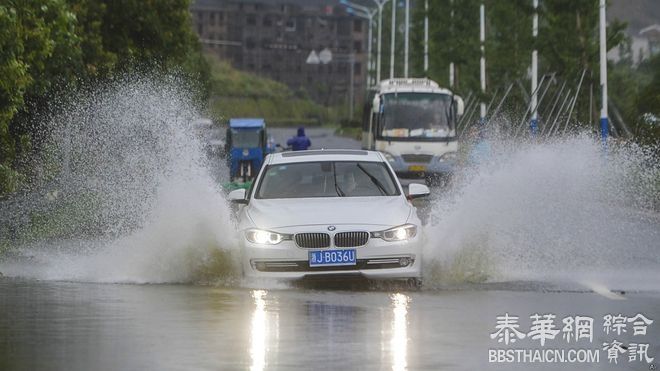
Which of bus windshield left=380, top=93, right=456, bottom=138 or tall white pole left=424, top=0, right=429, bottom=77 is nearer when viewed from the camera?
bus windshield left=380, top=93, right=456, bottom=138

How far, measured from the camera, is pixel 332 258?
572 inches

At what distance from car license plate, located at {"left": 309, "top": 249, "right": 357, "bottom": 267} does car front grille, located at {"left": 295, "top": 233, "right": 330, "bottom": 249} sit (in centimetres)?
7

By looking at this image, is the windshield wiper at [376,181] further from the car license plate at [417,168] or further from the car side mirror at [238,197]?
the car license plate at [417,168]

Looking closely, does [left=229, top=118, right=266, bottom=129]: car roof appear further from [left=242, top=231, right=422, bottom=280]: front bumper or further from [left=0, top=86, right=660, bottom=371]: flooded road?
[left=242, top=231, right=422, bottom=280]: front bumper

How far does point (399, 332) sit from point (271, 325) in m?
1.00

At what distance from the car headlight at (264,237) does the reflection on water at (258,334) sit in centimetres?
68

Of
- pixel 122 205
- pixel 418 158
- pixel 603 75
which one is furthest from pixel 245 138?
pixel 122 205

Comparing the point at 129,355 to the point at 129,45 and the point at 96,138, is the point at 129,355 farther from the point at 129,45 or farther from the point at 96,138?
the point at 129,45

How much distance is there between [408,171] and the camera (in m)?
48.2

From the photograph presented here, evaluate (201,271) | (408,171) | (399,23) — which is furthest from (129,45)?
(399,23)

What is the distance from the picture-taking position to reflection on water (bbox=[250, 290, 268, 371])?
387 inches

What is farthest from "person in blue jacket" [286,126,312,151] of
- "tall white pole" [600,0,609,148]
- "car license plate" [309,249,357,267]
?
"car license plate" [309,249,357,267]

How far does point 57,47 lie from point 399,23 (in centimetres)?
13207

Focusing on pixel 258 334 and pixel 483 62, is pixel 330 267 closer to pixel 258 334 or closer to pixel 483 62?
pixel 258 334
